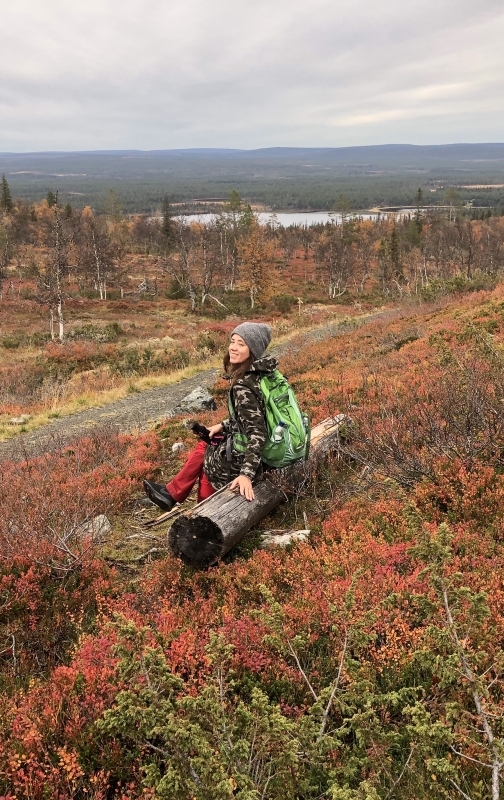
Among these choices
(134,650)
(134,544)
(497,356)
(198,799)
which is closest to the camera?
(198,799)

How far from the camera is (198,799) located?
1826 millimetres

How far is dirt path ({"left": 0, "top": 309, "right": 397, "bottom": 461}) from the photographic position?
33.3 feet

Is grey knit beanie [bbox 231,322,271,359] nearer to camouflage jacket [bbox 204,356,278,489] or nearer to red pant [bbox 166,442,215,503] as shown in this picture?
camouflage jacket [bbox 204,356,278,489]

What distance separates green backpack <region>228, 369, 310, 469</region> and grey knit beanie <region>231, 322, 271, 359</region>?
236mm

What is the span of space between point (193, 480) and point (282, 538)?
3.42 ft

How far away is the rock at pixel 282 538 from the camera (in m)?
4.39

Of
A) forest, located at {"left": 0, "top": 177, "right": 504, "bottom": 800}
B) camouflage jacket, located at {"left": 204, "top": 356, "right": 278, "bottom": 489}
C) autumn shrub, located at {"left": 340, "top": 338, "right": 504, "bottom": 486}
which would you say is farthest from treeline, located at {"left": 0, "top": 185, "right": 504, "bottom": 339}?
camouflage jacket, located at {"left": 204, "top": 356, "right": 278, "bottom": 489}

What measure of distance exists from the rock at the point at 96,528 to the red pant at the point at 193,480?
928 millimetres

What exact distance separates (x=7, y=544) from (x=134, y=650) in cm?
252

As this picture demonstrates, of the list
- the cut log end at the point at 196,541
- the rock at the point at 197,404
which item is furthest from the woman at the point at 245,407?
the rock at the point at 197,404

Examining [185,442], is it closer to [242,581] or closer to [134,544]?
[134,544]

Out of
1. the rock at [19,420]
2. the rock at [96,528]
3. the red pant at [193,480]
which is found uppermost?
the red pant at [193,480]

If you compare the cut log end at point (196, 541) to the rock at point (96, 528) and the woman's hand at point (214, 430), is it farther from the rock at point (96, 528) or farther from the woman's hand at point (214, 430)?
the rock at point (96, 528)

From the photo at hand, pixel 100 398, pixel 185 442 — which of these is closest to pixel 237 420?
pixel 185 442
